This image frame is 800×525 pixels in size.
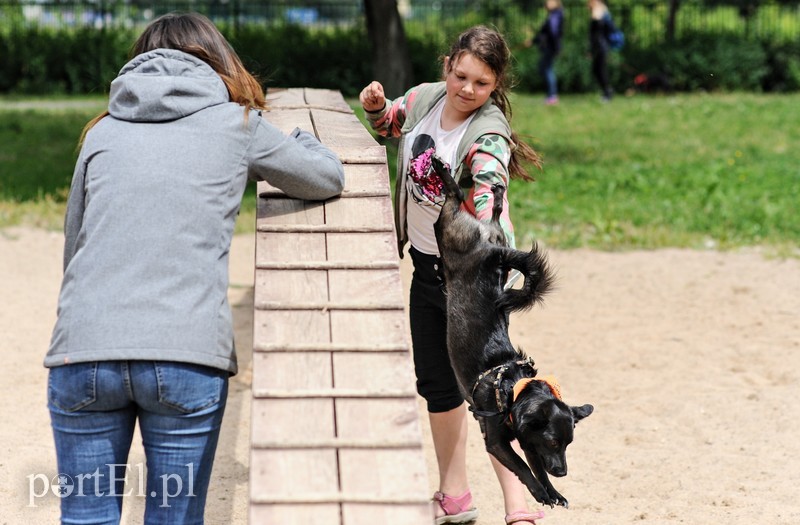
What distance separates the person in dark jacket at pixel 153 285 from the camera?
9.18 feet

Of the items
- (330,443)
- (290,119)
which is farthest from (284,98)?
(330,443)

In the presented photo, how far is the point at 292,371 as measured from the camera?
3.06m

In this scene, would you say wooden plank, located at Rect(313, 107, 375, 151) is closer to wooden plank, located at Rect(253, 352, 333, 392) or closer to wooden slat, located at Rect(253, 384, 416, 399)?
wooden plank, located at Rect(253, 352, 333, 392)

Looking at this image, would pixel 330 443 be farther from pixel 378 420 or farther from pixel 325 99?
pixel 325 99

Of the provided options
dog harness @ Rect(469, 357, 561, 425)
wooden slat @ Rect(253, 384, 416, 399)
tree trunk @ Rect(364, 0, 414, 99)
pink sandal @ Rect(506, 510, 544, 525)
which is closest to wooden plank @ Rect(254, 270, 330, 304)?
wooden slat @ Rect(253, 384, 416, 399)

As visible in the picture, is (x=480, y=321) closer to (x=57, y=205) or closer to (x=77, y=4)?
(x=57, y=205)

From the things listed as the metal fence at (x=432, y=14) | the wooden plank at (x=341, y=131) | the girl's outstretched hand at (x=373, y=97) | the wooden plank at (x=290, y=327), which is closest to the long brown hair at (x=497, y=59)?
the girl's outstretched hand at (x=373, y=97)

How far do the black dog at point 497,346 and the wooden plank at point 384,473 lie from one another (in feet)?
1.90

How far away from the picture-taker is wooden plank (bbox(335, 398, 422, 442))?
9.53ft

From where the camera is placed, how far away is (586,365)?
271 inches

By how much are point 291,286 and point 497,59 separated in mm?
1220

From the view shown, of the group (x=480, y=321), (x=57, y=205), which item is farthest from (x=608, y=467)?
(x=57, y=205)

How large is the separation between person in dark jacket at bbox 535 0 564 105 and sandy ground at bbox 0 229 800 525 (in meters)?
10.4

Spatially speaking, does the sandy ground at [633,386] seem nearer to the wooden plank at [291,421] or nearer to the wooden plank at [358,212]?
the wooden plank at [358,212]
